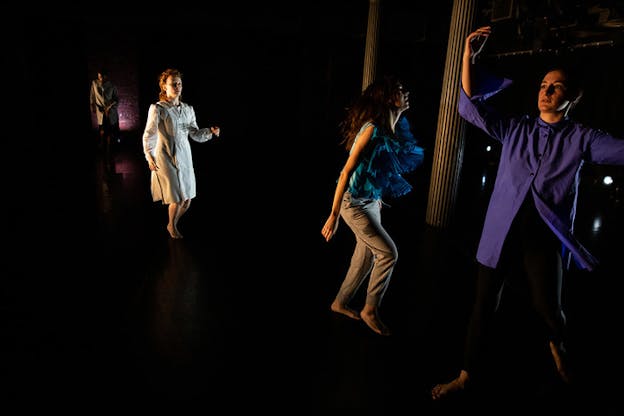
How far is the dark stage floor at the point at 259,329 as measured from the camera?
2320mm

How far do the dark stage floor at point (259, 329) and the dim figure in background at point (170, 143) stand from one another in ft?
1.81

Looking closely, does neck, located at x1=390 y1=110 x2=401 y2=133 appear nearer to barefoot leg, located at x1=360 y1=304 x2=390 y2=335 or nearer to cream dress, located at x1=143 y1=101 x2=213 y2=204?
barefoot leg, located at x1=360 y1=304 x2=390 y2=335

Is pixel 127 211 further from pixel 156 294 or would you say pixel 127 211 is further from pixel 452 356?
pixel 452 356

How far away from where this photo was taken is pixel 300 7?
1216cm

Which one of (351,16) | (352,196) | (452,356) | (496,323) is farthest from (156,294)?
(351,16)

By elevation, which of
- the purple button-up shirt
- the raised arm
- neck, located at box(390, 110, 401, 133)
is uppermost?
the raised arm

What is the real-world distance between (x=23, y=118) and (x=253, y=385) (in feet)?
40.1

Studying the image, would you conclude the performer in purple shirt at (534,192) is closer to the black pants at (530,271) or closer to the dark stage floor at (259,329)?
the black pants at (530,271)

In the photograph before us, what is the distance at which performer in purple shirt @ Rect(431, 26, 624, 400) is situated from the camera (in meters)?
2.01

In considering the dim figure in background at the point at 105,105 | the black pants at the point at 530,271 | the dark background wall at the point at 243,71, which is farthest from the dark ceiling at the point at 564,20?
the dim figure in background at the point at 105,105

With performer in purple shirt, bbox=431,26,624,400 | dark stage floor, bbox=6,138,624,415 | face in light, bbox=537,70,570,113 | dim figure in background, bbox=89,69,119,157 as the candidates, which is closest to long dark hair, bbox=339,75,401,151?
performer in purple shirt, bbox=431,26,624,400

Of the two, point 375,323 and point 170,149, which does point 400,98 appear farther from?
point 170,149


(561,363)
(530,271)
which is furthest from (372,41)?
(561,363)

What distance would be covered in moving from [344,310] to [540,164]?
1.68 m
